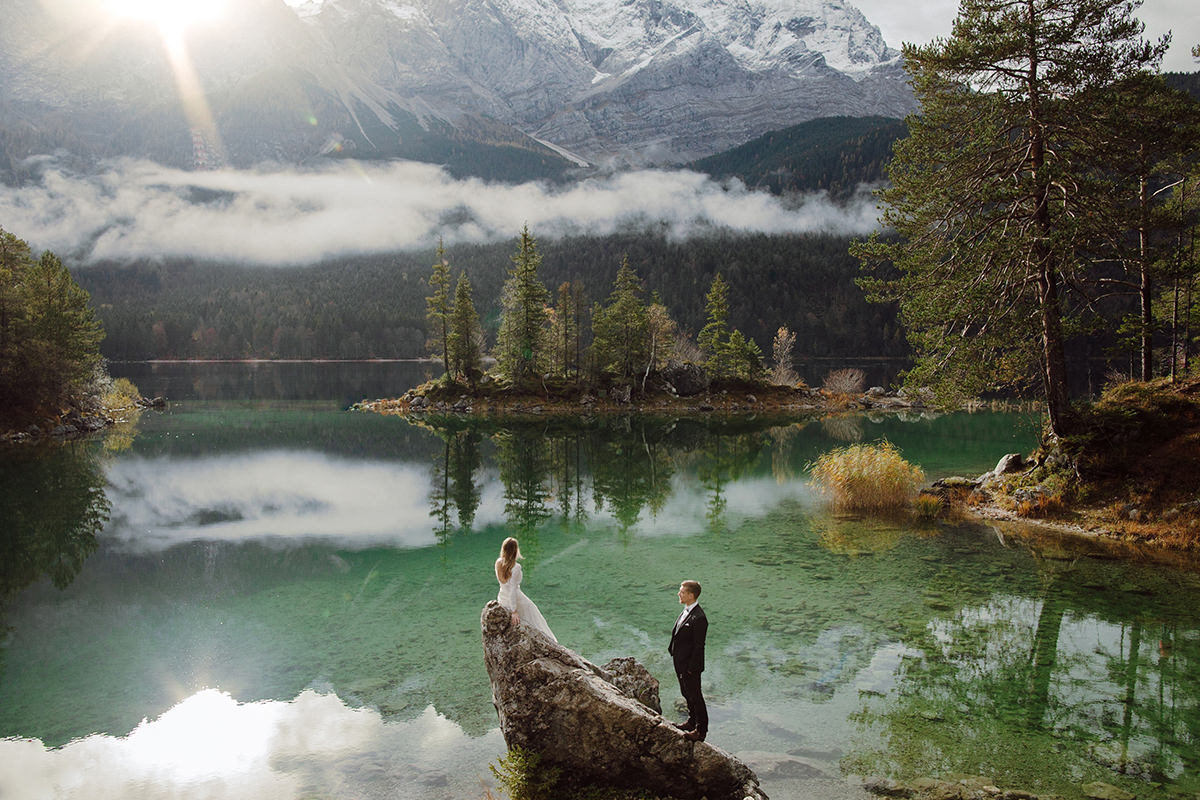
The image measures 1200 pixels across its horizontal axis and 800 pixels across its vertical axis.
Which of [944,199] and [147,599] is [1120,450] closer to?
[944,199]

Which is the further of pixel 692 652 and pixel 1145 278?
pixel 1145 278

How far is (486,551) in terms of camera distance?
76.9 feet

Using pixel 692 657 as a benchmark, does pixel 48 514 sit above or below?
below

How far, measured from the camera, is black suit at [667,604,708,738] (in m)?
8.88

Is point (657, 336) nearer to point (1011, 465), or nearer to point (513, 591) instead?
point (1011, 465)

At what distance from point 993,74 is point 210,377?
5656 inches

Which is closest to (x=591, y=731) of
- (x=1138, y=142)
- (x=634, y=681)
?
(x=634, y=681)

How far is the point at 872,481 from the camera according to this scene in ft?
92.6

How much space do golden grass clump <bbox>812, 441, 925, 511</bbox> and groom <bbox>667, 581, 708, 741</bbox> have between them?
67.8ft

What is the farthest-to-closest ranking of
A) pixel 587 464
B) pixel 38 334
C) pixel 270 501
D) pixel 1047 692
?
pixel 38 334, pixel 587 464, pixel 270 501, pixel 1047 692

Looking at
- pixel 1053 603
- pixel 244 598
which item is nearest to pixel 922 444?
pixel 1053 603

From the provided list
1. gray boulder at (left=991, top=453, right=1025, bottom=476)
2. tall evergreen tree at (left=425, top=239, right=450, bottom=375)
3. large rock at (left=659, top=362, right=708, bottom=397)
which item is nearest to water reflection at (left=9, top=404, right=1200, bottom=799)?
gray boulder at (left=991, top=453, right=1025, bottom=476)

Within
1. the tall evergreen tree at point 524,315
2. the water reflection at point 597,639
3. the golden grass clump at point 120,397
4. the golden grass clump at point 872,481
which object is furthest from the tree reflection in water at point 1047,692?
the golden grass clump at point 120,397

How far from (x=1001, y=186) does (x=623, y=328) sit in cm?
5518
